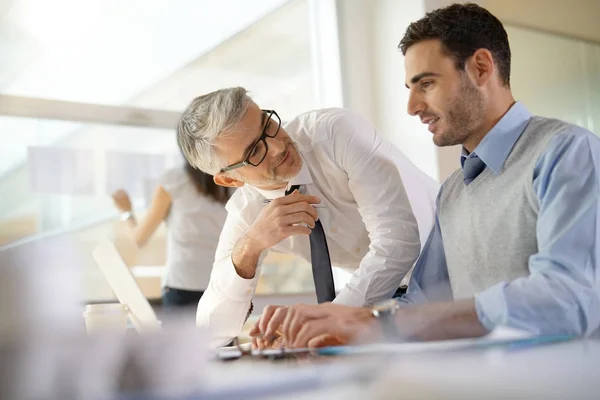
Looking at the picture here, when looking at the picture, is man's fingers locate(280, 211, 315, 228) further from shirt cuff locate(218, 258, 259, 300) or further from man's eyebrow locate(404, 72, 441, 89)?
man's eyebrow locate(404, 72, 441, 89)

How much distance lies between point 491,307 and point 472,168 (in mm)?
523

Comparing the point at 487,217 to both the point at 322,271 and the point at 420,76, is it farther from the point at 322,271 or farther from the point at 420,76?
the point at 322,271

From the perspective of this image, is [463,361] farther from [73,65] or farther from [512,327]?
[73,65]

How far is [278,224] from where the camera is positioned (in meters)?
1.74

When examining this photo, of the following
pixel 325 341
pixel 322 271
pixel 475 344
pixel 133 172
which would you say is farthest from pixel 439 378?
pixel 133 172

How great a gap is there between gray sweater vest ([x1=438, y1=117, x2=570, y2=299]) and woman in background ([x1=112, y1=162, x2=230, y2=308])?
4.98 feet

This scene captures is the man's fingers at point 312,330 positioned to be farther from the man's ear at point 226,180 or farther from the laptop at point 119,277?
the man's ear at point 226,180

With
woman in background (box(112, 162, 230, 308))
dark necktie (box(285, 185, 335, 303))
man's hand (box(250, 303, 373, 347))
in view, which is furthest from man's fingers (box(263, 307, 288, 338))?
woman in background (box(112, 162, 230, 308))

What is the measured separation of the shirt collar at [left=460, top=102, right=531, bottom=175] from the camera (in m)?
1.42

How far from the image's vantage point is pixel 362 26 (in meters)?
3.75

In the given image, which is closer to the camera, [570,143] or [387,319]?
[387,319]

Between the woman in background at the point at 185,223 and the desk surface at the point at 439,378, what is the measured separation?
2.40 m

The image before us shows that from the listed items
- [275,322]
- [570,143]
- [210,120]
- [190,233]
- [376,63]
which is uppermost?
[376,63]

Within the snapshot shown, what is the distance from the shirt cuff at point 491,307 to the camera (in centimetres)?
102
